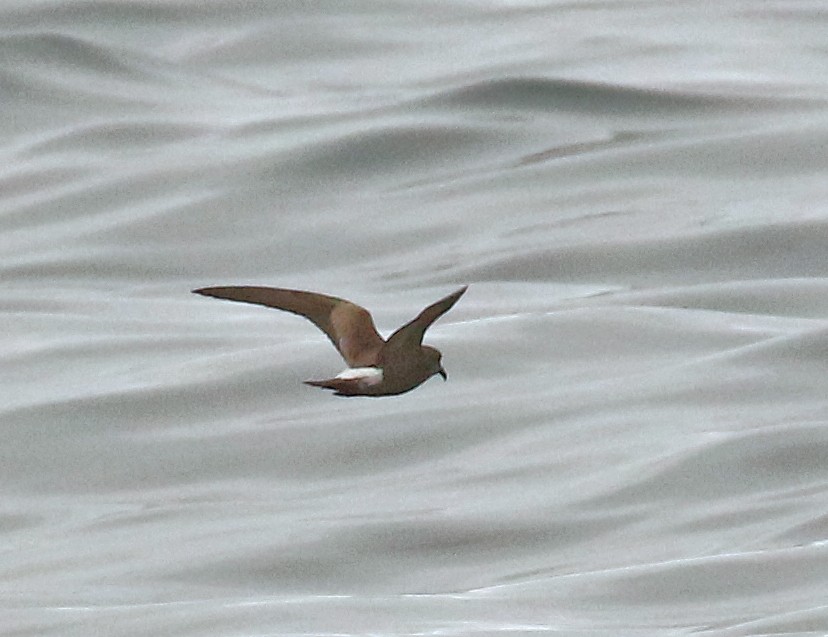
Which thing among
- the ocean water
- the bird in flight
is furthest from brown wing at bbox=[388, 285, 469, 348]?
the ocean water

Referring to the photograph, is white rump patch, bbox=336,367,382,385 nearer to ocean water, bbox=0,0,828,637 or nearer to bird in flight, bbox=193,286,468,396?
bird in flight, bbox=193,286,468,396

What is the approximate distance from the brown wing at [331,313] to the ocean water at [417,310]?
2028 millimetres

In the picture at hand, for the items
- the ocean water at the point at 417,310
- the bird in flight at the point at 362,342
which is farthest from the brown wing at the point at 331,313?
the ocean water at the point at 417,310

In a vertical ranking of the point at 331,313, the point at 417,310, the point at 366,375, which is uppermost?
the point at 417,310

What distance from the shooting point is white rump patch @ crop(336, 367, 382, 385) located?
13.6ft

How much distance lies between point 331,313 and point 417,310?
5784 millimetres

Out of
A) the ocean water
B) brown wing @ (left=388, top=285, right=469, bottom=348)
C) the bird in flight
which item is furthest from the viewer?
the ocean water

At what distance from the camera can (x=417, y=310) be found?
33.9ft

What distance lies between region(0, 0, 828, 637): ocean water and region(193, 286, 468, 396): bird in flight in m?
2.04

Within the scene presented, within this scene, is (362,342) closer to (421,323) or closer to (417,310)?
(421,323)

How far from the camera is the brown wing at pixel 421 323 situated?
395cm

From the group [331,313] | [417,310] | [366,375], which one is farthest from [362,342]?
[417,310]

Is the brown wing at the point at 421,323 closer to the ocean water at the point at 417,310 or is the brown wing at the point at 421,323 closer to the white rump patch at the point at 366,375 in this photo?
the white rump patch at the point at 366,375

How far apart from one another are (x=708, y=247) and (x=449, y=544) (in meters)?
3.78
